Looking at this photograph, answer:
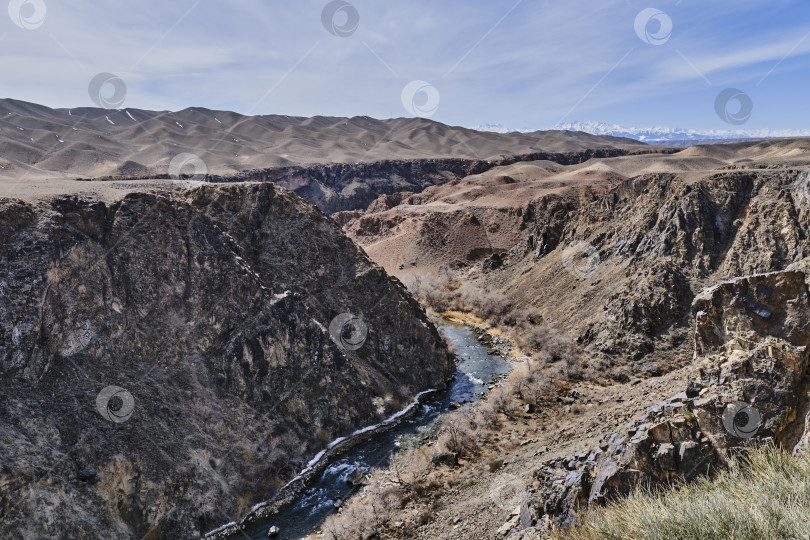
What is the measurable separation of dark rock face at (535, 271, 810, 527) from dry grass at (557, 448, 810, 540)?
247cm

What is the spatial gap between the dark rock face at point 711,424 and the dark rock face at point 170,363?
53.6 ft

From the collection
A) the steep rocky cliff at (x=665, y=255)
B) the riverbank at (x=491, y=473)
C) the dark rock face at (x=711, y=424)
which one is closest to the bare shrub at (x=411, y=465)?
the riverbank at (x=491, y=473)

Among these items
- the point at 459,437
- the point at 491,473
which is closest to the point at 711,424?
the point at 491,473

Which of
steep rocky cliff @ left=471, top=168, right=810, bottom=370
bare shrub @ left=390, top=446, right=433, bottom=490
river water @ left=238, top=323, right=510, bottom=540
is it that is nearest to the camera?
river water @ left=238, top=323, right=510, bottom=540

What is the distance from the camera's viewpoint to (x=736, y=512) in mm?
7434

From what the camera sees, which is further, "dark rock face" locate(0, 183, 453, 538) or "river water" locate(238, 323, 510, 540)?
"river water" locate(238, 323, 510, 540)

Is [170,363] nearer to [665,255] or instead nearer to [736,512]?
[736,512]

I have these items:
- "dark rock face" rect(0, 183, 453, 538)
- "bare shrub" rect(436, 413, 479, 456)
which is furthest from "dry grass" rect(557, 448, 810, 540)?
"dark rock face" rect(0, 183, 453, 538)

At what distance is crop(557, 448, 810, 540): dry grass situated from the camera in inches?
279

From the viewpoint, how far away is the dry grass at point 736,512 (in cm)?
709

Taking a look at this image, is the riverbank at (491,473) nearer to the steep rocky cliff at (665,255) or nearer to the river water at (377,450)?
the river water at (377,450)

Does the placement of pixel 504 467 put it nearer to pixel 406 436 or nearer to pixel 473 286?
pixel 406 436

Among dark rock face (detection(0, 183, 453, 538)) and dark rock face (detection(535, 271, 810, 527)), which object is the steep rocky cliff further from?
dark rock face (detection(535, 271, 810, 527))

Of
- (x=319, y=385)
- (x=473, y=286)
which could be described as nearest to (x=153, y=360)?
(x=319, y=385)
